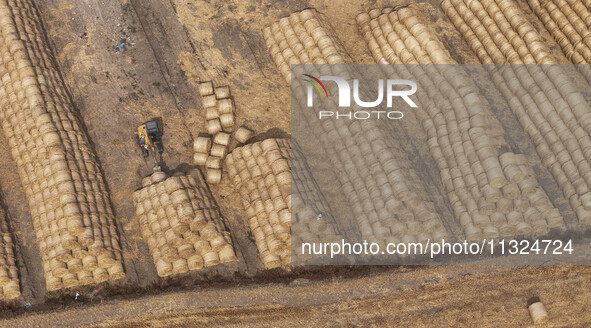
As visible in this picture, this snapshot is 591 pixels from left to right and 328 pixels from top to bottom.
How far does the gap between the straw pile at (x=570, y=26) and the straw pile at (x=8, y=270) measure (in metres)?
21.7

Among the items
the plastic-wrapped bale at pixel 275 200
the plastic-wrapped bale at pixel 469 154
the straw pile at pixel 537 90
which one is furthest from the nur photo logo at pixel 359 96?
the straw pile at pixel 537 90

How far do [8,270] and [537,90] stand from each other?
63.6ft

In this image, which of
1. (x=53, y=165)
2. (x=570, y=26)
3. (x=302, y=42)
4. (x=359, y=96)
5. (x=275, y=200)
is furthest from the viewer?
(x=302, y=42)

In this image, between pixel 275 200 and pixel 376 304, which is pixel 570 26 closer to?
pixel 376 304

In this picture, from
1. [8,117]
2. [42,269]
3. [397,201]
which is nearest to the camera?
[397,201]

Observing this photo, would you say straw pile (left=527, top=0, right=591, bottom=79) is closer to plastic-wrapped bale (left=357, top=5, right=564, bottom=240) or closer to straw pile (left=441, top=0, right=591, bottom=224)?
straw pile (left=441, top=0, right=591, bottom=224)

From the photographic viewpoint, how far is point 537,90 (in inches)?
682

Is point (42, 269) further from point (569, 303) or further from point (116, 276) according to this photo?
point (569, 303)

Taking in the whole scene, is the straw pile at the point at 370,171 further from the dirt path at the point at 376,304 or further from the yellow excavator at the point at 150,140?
the yellow excavator at the point at 150,140

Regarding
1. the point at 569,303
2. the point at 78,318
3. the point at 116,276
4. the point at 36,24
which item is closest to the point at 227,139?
the point at 116,276

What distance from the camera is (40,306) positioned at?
16625mm

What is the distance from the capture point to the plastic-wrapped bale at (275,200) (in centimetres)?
1641

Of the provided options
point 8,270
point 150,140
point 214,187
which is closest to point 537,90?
point 214,187

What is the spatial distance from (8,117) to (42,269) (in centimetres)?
600
